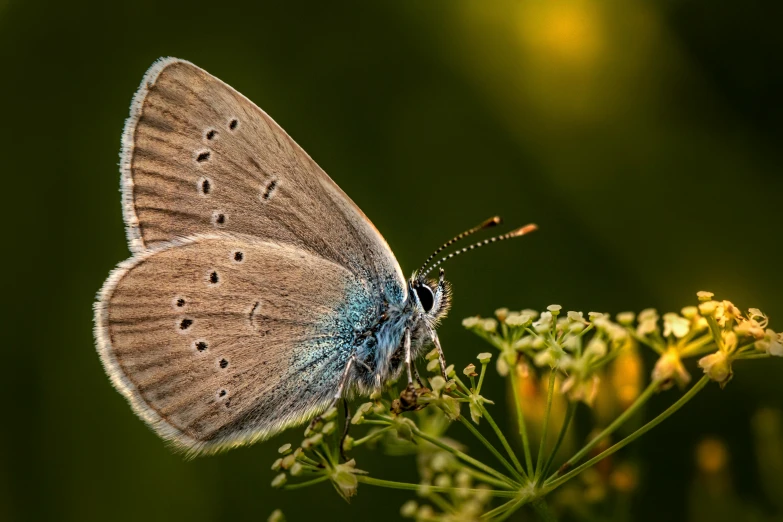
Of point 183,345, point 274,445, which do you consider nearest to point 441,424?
point 183,345

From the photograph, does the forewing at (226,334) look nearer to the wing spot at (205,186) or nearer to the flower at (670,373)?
the wing spot at (205,186)

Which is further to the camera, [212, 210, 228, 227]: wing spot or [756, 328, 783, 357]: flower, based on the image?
[212, 210, 228, 227]: wing spot

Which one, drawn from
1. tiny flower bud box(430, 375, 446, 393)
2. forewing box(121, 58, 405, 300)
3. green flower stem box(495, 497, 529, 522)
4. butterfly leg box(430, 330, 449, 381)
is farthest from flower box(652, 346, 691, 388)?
forewing box(121, 58, 405, 300)

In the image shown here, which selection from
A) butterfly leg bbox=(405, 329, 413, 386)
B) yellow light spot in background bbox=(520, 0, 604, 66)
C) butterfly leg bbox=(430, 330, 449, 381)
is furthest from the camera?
yellow light spot in background bbox=(520, 0, 604, 66)

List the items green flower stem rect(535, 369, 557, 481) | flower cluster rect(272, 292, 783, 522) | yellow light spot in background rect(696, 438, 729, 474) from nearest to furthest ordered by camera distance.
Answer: yellow light spot in background rect(696, 438, 729, 474) < flower cluster rect(272, 292, 783, 522) < green flower stem rect(535, 369, 557, 481)

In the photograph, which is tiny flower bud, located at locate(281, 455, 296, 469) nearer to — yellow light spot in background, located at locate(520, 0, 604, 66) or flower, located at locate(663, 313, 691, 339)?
flower, located at locate(663, 313, 691, 339)

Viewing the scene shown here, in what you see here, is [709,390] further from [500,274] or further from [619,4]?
[619,4]

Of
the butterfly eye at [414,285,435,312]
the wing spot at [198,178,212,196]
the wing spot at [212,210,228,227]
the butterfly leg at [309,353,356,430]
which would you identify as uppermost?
the wing spot at [198,178,212,196]
